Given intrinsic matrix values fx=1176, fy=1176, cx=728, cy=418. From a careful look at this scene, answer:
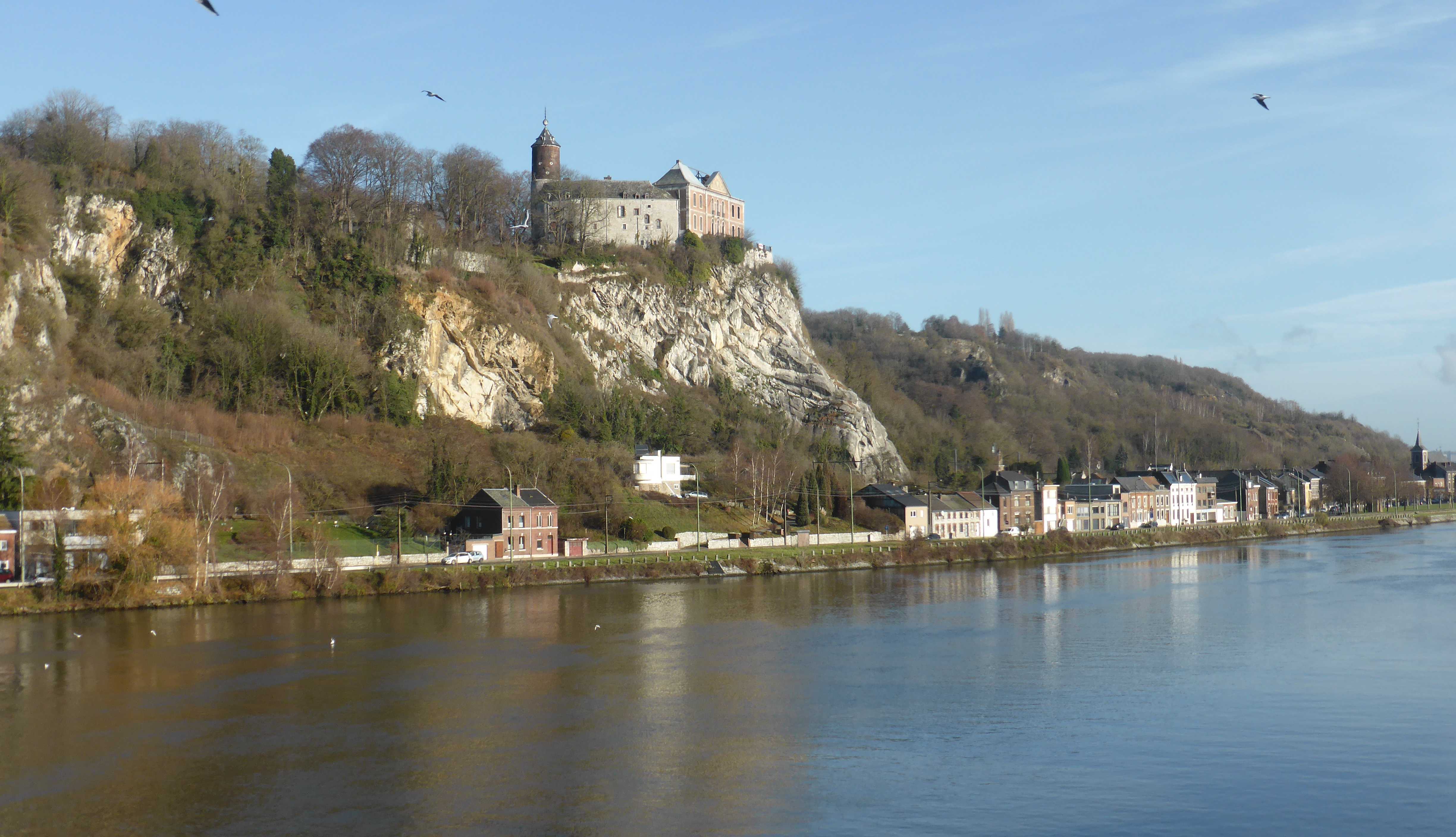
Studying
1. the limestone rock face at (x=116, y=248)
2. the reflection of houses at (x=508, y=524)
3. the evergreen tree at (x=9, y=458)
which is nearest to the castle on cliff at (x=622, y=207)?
the limestone rock face at (x=116, y=248)

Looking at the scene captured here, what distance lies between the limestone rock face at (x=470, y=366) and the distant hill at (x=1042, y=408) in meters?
30.2

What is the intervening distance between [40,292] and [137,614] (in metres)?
23.8

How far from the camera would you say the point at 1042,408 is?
376 ft

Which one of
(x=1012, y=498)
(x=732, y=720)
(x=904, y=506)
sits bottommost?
(x=732, y=720)

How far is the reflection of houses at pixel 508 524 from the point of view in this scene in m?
46.7

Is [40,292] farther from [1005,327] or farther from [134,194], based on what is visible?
[1005,327]

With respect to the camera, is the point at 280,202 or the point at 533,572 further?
the point at 280,202

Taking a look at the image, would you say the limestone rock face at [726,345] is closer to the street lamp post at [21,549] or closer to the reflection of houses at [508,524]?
the reflection of houses at [508,524]

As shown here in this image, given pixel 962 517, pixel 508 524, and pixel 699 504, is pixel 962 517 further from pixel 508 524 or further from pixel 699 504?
pixel 508 524

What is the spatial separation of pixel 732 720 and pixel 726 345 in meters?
58.7

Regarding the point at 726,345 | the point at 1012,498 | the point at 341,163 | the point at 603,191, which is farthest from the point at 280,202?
the point at 1012,498

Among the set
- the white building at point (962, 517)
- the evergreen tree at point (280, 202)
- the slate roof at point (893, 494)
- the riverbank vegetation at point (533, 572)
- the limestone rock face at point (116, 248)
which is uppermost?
the evergreen tree at point (280, 202)

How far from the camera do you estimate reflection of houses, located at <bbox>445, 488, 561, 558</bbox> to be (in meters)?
46.7

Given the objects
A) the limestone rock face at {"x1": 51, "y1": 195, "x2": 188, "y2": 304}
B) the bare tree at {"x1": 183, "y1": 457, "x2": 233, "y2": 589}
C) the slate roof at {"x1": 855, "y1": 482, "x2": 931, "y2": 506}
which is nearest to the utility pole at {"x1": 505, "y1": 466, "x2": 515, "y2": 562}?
the bare tree at {"x1": 183, "y1": 457, "x2": 233, "y2": 589}
